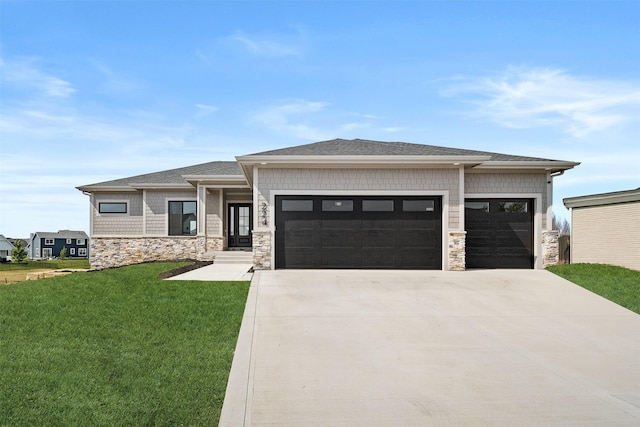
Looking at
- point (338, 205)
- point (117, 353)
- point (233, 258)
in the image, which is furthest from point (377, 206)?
point (117, 353)

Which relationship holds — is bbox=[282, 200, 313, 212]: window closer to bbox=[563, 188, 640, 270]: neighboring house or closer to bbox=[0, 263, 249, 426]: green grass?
bbox=[0, 263, 249, 426]: green grass

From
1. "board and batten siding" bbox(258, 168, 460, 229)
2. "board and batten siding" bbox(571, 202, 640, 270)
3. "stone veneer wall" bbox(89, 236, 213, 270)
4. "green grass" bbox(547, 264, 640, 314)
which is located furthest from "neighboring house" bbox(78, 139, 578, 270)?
"stone veneer wall" bbox(89, 236, 213, 270)

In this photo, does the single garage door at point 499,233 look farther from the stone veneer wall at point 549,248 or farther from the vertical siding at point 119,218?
the vertical siding at point 119,218

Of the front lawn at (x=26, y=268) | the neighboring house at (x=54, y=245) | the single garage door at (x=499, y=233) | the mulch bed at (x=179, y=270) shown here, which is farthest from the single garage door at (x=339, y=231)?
the neighboring house at (x=54, y=245)

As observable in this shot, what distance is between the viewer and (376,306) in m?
9.66

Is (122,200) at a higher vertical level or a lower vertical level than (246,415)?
higher

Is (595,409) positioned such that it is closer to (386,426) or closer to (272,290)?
(386,426)

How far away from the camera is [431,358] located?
671cm

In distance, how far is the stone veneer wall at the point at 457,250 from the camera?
14.1 m

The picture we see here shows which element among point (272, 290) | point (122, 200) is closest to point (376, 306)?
point (272, 290)

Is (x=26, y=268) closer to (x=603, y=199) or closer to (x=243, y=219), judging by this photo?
(x=243, y=219)

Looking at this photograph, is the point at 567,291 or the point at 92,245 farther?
the point at 92,245

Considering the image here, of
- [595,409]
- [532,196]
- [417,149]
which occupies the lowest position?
[595,409]

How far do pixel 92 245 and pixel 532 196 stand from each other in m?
18.7
